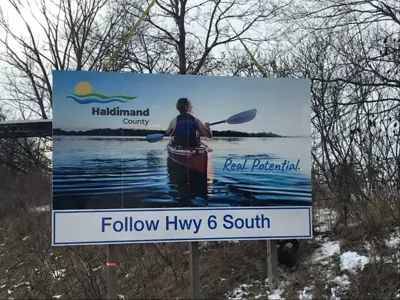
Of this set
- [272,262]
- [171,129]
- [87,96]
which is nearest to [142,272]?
[272,262]

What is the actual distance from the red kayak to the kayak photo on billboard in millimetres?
13

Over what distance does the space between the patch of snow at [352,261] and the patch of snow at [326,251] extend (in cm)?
30

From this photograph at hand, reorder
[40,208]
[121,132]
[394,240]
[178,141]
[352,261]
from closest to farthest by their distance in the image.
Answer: [121,132] < [178,141] < [352,261] < [394,240] < [40,208]

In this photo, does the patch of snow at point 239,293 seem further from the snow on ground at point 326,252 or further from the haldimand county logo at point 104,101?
the haldimand county logo at point 104,101

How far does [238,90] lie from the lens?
7141mm

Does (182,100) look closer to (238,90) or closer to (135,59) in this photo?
(238,90)

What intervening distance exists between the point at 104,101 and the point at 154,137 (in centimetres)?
77

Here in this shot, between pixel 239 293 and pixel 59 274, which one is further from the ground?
pixel 239 293

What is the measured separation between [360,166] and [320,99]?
8.12ft

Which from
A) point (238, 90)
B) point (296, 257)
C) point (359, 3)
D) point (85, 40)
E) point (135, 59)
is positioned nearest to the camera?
point (238, 90)

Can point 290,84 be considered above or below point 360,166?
above

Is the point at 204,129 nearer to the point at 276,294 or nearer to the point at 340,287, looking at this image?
the point at 276,294

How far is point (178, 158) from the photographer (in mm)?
6914

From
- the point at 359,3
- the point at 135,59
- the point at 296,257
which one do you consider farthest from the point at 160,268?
the point at 135,59
